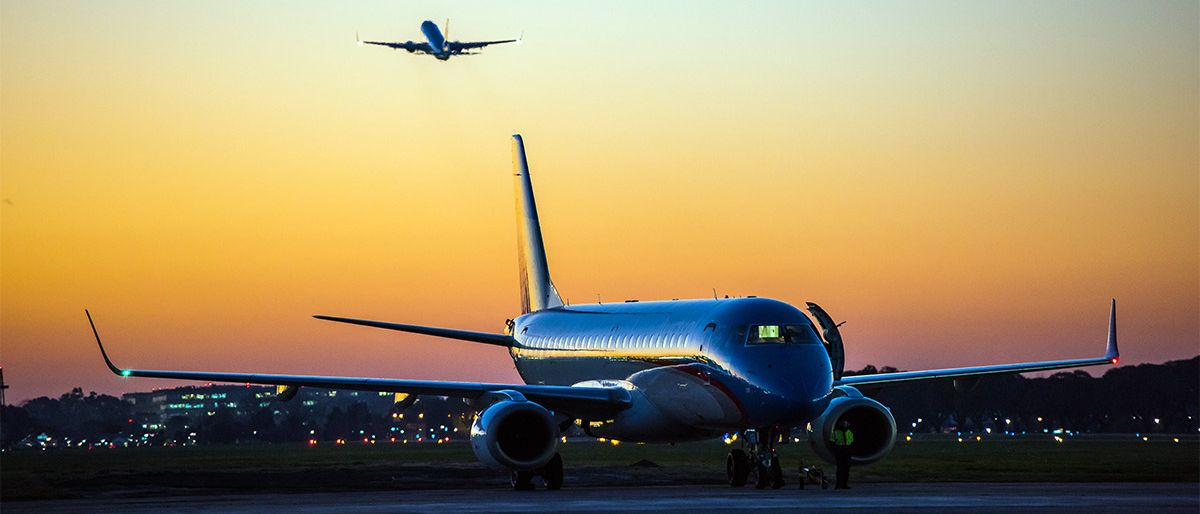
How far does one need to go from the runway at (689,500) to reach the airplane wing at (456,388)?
2.29 m

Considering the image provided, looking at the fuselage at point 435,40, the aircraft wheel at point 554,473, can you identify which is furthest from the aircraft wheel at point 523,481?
the fuselage at point 435,40

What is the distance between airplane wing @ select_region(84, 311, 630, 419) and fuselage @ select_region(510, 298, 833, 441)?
1.84 feet

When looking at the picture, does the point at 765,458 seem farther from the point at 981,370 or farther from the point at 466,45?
the point at 466,45

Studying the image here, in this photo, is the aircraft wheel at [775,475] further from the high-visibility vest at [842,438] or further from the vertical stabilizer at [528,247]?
the vertical stabilizer at [528,247]

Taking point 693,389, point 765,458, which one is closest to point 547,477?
point 693,389

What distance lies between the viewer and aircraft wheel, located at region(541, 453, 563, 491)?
35.0 meters

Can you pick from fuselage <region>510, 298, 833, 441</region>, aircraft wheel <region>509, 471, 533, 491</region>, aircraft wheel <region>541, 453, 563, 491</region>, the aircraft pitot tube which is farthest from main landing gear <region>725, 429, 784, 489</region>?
aircraft wheel <region>509, 471, 533, 491</region>

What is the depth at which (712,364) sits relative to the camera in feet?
108

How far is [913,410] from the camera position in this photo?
129m

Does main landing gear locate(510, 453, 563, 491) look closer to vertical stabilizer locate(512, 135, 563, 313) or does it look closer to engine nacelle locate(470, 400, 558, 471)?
engine nacelle locate(470, 400, 558, 471)

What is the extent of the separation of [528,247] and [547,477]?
Answer: 17540 mm

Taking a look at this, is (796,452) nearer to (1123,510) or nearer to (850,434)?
(850,434)

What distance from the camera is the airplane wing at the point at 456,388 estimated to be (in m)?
35.0

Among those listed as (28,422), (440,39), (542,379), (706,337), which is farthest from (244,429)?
(706,337)
